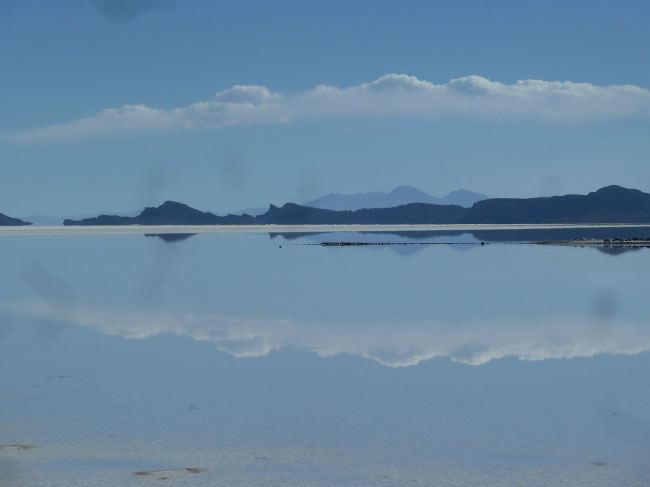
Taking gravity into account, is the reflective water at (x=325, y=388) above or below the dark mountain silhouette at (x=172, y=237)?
below

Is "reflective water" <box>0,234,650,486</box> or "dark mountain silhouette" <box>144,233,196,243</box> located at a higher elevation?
"dark mountain silhouette" <box>144,233,196,243</box>

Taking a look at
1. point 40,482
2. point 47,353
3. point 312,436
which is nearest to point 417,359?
point 312,436

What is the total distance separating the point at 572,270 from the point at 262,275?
19786mm

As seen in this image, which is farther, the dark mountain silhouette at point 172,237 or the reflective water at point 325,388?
the dark mountain silhouette at point 172,237

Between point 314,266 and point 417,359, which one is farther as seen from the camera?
point 314,266

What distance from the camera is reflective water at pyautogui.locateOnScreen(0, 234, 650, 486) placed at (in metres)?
11.9

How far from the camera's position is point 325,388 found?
1716 cm

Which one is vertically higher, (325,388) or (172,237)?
(172,237)

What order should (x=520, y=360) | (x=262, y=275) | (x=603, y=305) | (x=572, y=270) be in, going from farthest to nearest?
(x=572, y=270) → (x=262, y=275) → (x=603, y=305) → (x=520, y=360)

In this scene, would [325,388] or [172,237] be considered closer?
[325,388]

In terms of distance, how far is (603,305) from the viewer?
108ft

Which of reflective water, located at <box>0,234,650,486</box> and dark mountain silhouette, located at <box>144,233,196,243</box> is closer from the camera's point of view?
reflective water, located at <box>0,234,650,486</box>

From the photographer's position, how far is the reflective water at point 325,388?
38.9ft

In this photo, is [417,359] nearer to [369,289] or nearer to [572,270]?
[369,289]
